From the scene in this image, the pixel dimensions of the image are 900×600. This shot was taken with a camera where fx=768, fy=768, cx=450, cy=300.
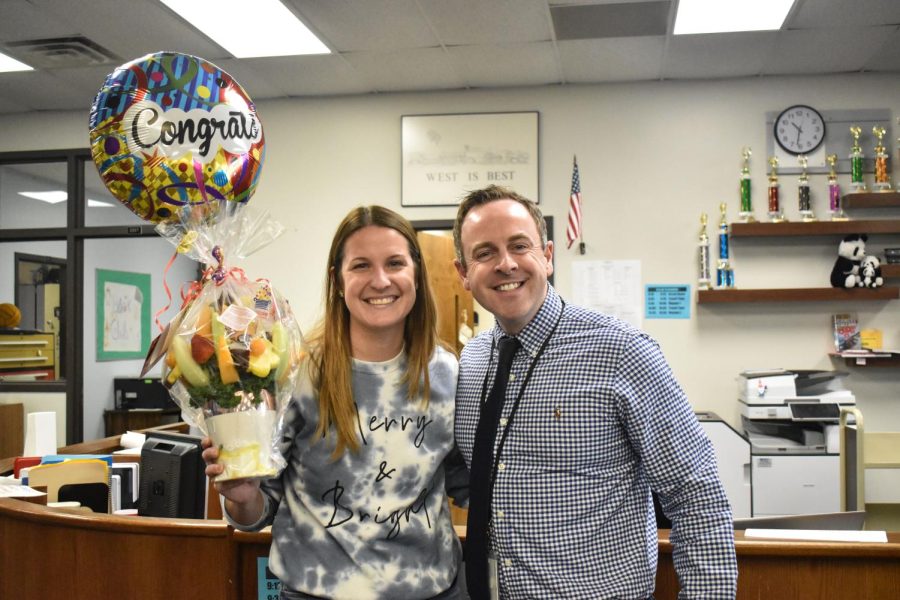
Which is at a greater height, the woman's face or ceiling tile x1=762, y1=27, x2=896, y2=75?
ceiling tile x1=762, y1=27, x2=896, y2=75

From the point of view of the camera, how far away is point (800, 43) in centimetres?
439

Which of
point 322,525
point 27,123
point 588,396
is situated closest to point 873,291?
point 588,396

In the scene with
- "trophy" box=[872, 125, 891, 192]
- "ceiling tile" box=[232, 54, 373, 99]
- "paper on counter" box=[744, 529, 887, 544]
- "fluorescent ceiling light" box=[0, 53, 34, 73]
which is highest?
"fluorescent ceiling light" box=[0, 53, 34, 73]

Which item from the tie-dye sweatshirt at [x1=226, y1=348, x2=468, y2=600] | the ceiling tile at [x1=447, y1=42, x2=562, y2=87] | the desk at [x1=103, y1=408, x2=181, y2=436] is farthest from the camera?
the desk at [x1=103, y1=408, x2=181, y2=436]

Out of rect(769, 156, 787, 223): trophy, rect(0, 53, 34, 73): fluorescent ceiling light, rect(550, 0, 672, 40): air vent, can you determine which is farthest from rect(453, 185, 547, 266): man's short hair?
rect(0, 53, 34, 73): fluorescent ceiling light

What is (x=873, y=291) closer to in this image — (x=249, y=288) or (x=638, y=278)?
(x=638, y=278)

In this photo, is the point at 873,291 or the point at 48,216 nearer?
the point at 873,291

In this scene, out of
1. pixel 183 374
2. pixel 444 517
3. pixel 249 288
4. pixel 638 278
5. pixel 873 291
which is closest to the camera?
pixel 183 374

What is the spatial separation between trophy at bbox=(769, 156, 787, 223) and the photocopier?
3.47ft

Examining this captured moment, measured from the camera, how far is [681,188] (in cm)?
509

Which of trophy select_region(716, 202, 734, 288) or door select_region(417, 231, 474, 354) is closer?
trophy select_region(716, 202, 734, 288)

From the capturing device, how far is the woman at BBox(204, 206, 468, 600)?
145cm

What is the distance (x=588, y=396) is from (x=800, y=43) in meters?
3.78

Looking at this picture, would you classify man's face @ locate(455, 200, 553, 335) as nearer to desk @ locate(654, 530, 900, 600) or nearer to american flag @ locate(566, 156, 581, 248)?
desk @ locate(654, 530, 900, 600)
